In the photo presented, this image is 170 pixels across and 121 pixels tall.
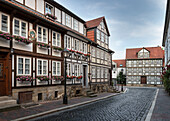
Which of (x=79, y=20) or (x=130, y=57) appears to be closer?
(x=79, y=20)

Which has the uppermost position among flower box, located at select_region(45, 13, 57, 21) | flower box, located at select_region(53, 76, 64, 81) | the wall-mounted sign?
flower box, located at select_region(45, 13, 57, 21)

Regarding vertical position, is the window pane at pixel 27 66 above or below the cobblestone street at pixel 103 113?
above

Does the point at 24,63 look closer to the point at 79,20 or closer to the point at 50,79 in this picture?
the point at 50,79

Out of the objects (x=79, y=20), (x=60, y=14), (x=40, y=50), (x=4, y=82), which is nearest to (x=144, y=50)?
(x=79, y=20)

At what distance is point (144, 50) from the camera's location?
161ft

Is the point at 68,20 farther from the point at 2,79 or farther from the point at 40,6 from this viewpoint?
the point at 2,79

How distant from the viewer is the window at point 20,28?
460 inches

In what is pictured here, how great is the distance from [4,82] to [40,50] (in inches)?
154

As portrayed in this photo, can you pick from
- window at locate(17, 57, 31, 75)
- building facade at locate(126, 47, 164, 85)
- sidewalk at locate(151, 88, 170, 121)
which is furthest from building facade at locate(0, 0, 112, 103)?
building facade at locate(126, 47, 164, 85)

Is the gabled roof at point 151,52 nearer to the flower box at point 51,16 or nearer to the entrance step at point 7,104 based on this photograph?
the flower box at point 51,16

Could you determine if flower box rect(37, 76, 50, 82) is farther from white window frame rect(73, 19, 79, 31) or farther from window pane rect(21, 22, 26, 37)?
white window frame rect(73, 19, 79, 31)

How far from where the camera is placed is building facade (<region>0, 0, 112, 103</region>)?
11039 millimetres

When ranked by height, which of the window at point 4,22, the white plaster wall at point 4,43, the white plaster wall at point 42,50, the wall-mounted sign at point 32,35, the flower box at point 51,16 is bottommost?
the white plaster wall at point 42,50

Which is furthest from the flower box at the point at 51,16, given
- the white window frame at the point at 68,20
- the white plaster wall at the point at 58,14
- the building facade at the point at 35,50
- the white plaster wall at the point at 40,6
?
the white window frame at the point at 68,20
